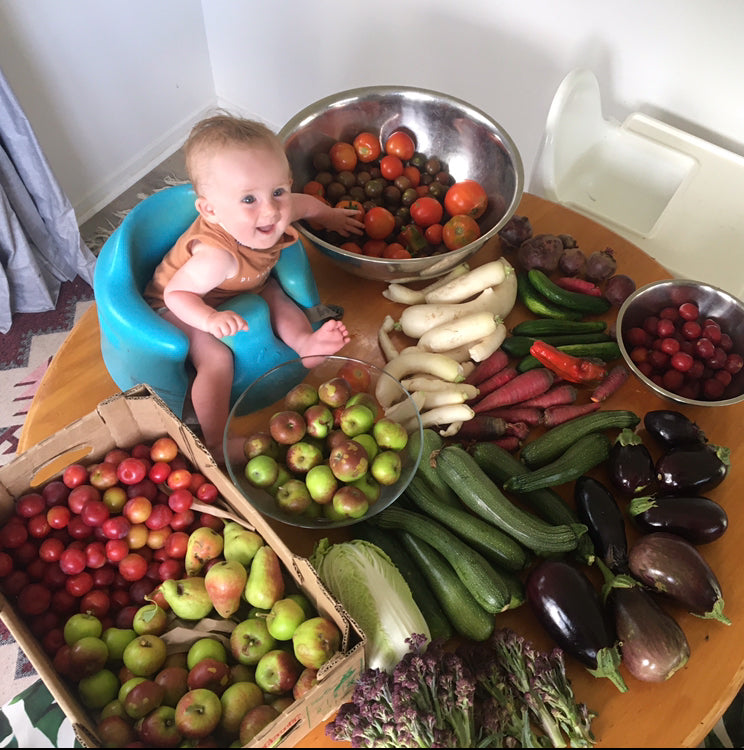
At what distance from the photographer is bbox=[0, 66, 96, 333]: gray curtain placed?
1.92m

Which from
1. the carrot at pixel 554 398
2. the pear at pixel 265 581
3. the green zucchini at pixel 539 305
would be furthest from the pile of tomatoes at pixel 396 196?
the pear at pixel 265 581

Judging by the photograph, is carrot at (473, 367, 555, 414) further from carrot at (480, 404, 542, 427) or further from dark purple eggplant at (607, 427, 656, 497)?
dark purple eggplant at (607, 427, 656, 497)

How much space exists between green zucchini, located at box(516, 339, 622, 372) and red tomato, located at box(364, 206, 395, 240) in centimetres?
39

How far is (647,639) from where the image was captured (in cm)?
91

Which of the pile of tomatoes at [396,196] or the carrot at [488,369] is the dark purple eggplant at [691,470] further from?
the pile of tomatoes at [396,196]

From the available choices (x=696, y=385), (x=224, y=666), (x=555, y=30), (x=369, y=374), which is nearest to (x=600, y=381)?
(x=696, y=385)

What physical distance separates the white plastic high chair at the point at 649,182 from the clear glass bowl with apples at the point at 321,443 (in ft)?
2.87

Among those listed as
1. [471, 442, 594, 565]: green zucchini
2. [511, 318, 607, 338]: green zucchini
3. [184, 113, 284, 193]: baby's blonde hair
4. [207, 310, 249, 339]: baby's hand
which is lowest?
[471, 442, 594, 565]: green zucchini

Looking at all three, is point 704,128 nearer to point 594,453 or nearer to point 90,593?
point 594,453

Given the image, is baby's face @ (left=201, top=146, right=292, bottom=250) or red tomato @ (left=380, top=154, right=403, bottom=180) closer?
baby's face @ (left=201, top=146, right=292, bottom=250)

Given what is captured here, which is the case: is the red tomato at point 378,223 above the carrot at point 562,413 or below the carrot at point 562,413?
above

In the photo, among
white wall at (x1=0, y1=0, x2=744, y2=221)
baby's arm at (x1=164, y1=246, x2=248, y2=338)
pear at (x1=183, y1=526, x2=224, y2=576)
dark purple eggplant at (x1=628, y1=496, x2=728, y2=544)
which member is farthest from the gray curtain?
dark purple eggplant at (x1=628, y1=496, x2=728, y2=544)

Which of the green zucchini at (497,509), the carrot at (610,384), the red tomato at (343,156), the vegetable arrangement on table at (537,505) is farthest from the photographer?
→ the red tomato at (343,156)

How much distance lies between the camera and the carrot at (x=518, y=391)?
3.97 ft
